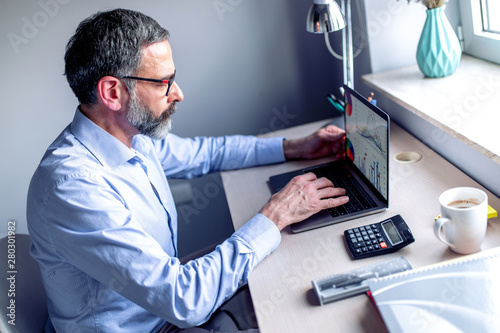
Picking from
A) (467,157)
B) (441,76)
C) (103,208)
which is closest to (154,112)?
(103,208)

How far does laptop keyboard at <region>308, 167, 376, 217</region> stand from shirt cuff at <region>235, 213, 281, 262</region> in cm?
17

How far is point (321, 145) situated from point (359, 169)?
0.22m

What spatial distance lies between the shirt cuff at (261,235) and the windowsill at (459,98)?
0.53 meters

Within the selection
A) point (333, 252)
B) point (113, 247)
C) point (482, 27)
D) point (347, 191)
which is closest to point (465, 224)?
point (333, 252)

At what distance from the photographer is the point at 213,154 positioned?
1615mm

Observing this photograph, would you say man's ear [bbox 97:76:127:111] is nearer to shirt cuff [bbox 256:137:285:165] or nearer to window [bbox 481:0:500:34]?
shirt cuff [bbox 256:137:285:165]

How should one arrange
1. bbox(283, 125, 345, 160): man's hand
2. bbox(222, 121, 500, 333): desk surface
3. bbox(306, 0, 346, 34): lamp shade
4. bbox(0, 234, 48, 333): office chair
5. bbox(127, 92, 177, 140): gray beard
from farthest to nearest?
bbox(283, 125, 345, 160): man's hand → bbox(306, 0, 346, 34): lamp shade → bbox(127, 92, 177, 140): gray beard → bbox(0, 234, 48, 333): office chair → bbox(222, 121, 500, 333): desk surface

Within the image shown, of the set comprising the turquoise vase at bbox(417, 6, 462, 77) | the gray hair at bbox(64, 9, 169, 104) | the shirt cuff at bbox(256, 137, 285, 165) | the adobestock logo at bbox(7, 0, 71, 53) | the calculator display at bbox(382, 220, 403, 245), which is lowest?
the calculator display at bbox(382, 220, 403, 245)

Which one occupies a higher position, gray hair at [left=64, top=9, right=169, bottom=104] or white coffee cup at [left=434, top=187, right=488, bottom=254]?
gray hair at [left=64, top=9, right=169, bottom=104]

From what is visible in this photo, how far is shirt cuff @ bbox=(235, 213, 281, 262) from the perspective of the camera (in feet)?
3.53

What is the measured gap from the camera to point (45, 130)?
1.90m

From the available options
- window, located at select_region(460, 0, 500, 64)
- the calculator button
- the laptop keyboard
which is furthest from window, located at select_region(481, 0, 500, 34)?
the calculator button

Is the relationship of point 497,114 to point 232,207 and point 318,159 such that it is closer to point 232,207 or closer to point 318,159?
point 318,159

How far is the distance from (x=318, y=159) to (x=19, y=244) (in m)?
0.91
